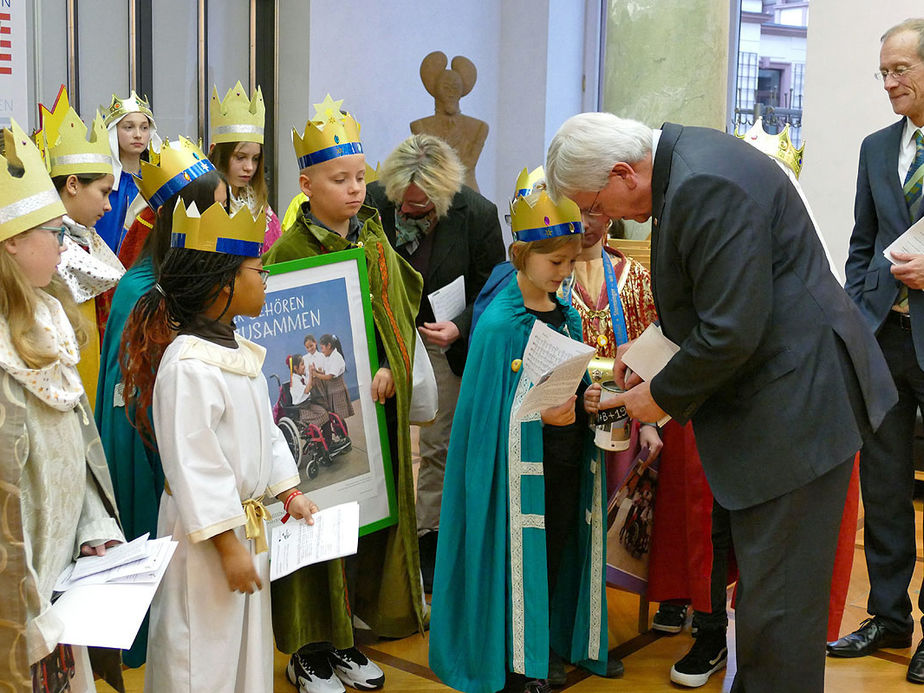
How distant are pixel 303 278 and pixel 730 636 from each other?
6.31 ft

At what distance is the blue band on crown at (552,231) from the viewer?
8.80ft

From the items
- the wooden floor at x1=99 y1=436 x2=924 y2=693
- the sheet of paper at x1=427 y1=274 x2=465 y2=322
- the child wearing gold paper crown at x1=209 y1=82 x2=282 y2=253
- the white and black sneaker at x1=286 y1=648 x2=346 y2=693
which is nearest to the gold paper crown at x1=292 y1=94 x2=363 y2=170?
the sheet of paper at x1=427 y1=274 x2=465 y2=322

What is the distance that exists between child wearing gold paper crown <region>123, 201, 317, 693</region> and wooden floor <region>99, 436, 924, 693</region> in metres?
0.85

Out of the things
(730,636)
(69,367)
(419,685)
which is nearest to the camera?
(69,367)

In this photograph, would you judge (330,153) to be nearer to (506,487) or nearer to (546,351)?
(546,351)

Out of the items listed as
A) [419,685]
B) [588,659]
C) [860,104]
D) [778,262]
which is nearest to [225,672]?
[419,685]

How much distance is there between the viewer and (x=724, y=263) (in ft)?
6.53

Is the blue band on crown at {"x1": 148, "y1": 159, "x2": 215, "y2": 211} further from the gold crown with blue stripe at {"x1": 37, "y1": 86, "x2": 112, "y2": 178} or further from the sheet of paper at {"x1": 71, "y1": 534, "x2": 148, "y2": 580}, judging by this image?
the sheet of paper at {"x1": 71, "y1": 534, "x2": 148, "y2": 580}

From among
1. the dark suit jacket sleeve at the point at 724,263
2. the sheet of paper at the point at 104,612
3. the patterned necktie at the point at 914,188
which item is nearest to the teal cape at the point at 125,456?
the sheet of paper at the point at 104,612

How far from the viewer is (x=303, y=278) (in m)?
2.74

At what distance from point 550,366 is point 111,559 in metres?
1.15

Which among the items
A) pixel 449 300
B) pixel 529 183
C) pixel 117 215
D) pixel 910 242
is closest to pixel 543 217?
pixel 529 183

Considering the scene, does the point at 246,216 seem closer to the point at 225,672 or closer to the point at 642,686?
the point at 225,672

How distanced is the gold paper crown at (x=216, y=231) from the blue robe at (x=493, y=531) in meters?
0.82
